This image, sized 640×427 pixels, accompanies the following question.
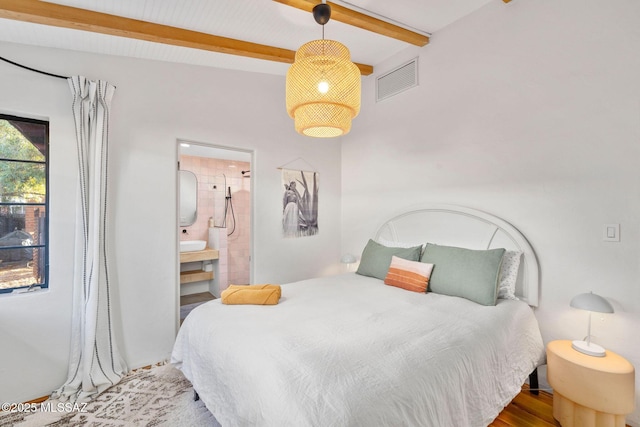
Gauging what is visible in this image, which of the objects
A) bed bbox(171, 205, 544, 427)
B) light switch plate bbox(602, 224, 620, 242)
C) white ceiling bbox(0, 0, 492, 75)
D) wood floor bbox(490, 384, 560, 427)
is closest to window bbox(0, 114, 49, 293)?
white ceiling bbox(0, 0, 492, 75)

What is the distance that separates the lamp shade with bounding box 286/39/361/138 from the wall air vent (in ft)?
5.42

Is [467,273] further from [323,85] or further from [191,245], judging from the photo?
[191,245]

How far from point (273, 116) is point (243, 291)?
84.7 inches

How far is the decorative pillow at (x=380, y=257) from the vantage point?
2721mm

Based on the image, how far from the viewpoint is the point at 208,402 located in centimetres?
157

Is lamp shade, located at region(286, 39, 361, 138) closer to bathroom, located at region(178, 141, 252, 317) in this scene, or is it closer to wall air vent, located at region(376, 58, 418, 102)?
wall air vent, located at region(376, 58, 418, 102)

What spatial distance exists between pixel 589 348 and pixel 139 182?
11.6 feet

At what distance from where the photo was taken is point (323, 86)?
165cm

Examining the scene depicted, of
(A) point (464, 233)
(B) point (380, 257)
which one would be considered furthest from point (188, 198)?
(A) point (464, 233)

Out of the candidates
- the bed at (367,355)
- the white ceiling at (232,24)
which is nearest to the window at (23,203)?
the white ceiling at (232,24)

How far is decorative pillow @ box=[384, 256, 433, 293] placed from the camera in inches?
94.0

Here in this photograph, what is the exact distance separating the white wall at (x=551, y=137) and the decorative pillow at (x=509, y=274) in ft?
0.55

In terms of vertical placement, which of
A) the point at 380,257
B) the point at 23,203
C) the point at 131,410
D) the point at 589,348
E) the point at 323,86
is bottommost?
the point at 131,410

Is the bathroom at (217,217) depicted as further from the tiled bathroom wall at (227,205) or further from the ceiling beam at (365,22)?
the ceiling beam at (365,22)
